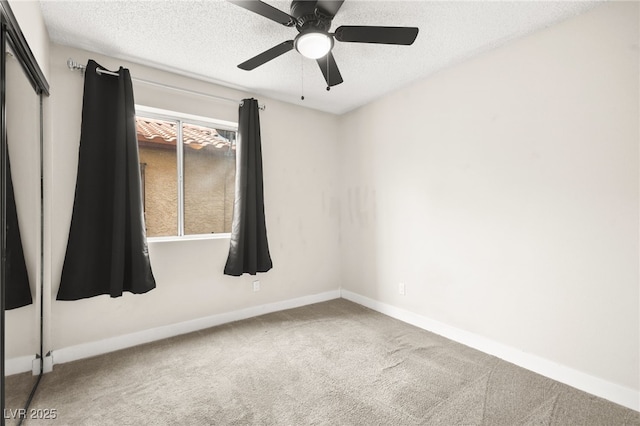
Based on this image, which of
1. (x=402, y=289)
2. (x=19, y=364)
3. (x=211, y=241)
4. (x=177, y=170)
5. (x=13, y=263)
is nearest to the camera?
(x=13, y=263)

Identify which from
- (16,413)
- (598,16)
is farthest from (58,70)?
(598,16)

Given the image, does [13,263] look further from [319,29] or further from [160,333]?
[319,29]

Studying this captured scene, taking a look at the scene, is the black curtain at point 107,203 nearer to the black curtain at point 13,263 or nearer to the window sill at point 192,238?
the window sill at point 192,238

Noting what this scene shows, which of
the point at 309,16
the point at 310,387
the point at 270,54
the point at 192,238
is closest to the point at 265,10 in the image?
the point at 309,16

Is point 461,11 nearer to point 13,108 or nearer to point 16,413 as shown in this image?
point 13,108

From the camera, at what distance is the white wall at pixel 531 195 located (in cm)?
179

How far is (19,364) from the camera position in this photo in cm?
164

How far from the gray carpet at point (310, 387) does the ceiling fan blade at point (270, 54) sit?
2181mm

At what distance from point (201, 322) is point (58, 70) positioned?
94.0 inches

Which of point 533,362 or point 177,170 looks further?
point 177,170

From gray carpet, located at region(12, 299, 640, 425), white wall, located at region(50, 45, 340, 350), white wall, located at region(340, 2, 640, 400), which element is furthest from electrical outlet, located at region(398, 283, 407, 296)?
white wall, located at region(50, 45, 340, 350)

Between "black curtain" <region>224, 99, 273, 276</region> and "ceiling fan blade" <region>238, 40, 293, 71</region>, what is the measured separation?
955 mm

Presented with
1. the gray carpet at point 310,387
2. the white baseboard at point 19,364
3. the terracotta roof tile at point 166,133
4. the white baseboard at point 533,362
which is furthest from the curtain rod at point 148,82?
the white baseboard at point 533,362

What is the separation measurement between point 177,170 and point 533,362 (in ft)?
10.9
